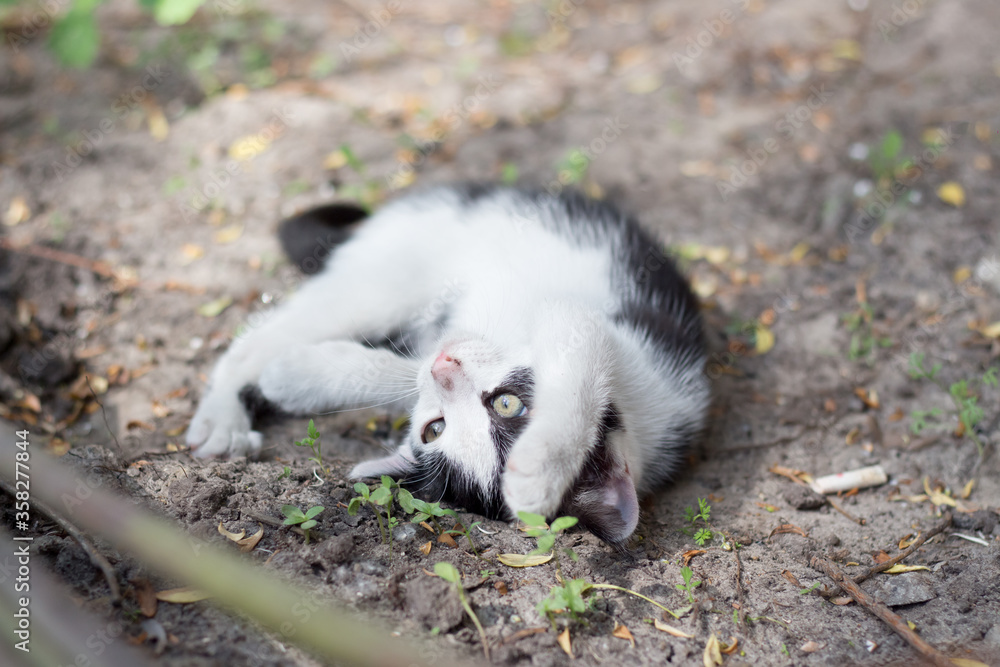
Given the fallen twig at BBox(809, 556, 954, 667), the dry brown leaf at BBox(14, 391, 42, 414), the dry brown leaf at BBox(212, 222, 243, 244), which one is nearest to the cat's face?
the fallen twig at BBox(809, 556, 954, 667)

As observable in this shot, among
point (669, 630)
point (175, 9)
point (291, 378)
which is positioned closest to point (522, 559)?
point (669, 630)

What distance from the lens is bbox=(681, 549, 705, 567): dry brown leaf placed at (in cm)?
191

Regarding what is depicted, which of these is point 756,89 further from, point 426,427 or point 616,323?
point 426,427

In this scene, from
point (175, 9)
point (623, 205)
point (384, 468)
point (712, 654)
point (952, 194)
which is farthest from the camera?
point (623, 205)

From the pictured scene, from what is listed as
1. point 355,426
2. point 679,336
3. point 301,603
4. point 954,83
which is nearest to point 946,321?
point 679,336

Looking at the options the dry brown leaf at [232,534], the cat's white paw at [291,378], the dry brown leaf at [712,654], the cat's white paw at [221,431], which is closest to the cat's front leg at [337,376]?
the cat's white paw at [291,378]

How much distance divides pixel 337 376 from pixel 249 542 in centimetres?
72

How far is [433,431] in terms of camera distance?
2.11 m

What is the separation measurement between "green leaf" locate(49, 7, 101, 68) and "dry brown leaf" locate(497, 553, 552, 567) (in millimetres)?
3360

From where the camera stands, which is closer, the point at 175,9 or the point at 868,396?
the point at 868,396

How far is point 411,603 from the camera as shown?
1646mm

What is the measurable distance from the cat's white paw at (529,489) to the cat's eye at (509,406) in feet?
0.91

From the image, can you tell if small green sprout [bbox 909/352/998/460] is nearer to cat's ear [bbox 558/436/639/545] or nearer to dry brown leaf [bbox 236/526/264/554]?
cat's ear [bbox 558/436/639/545]

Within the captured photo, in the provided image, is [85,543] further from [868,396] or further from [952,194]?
[952,194]
